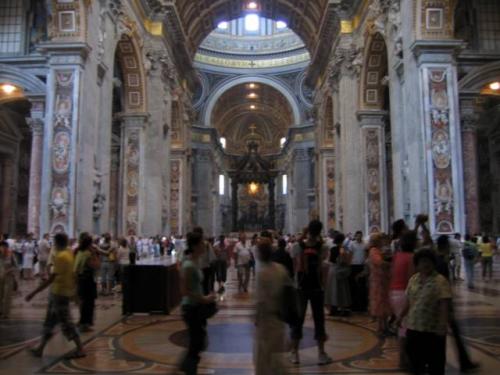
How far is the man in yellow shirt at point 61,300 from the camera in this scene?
18.4ft

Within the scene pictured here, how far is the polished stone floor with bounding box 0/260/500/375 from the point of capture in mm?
5336

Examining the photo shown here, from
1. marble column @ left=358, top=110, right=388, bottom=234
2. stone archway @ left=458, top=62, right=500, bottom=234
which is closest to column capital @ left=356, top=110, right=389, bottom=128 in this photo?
marble column @ left=358, top=110, right=388, bottom=234

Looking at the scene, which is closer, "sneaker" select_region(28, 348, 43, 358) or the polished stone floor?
the polished stone floor

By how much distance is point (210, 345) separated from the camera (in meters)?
6.55

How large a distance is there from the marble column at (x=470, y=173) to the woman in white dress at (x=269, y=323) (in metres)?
13.1

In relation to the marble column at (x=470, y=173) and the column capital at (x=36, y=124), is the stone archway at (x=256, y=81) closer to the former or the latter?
the marble column at (x=470, y=173)

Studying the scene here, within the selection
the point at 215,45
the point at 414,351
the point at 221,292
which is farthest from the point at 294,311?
the point at 215,45

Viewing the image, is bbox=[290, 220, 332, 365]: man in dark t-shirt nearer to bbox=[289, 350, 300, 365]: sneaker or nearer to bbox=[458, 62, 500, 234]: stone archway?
bbox=[289, 350, 300, 365]: sneaker

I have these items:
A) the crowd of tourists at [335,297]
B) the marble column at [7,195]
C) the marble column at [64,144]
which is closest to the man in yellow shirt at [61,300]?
the crowd of tourists at [335,297]

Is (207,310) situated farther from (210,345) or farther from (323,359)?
(210,345)

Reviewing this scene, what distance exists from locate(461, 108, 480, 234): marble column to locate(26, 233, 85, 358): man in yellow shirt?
1284cm

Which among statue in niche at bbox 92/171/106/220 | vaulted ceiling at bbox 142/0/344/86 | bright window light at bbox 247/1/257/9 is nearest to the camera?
statue in niche at bbox 92/171/106/220

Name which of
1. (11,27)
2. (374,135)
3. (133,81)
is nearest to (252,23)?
(133,81)

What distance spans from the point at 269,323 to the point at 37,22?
1589 centimetres
